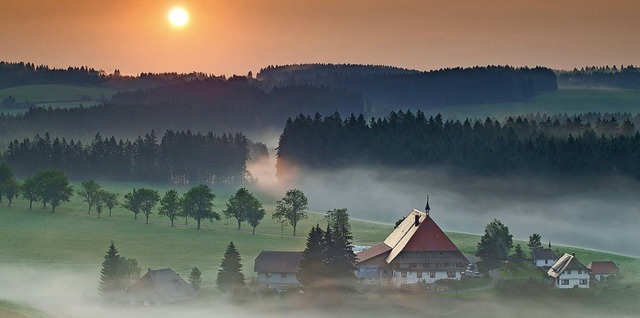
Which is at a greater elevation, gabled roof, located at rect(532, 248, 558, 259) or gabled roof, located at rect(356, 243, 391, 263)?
gabled roof, located at rect(532, 248, 558, 259)

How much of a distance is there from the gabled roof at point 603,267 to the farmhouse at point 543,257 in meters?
3.86

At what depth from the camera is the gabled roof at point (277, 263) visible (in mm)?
104375

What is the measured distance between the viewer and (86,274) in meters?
114

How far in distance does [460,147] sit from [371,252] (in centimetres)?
5574

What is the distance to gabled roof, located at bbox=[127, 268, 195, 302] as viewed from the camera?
9850cm

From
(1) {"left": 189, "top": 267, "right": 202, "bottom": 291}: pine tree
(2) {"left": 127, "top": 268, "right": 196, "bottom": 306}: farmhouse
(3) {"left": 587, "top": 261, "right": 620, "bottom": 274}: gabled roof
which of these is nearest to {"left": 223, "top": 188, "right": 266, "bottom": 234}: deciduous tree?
(1) {"left": 189, "top": 267, "right": 202, "bottom": 291}: pine tree

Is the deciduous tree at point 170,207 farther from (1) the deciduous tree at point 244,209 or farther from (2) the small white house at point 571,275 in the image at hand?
(2) the small white house at point 571,275

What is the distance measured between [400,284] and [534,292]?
35.8ft

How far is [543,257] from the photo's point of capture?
4289 inches

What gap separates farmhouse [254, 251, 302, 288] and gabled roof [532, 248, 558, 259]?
20.0m

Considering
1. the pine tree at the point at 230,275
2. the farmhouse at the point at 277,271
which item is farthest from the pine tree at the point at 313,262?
the pine tree at the point at 230,275

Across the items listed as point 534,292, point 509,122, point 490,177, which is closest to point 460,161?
point 490,177

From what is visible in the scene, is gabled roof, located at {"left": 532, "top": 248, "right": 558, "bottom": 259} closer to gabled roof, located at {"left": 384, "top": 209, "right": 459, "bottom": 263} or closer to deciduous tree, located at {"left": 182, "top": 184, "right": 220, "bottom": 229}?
gabled roof, located at {"left": 384, "top": 209, "right": 459, "bottom": 263}

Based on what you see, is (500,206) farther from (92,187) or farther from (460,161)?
(92,187)
